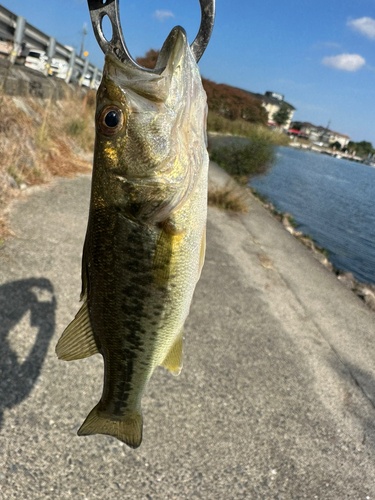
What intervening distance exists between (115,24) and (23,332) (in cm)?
346

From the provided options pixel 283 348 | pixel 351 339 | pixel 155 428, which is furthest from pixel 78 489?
pixel 351 339

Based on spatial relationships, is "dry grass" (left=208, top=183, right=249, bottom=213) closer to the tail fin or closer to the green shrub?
the green shrub

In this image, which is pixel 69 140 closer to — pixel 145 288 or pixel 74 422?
pixel 74 422

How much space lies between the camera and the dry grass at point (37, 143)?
712 centimetres

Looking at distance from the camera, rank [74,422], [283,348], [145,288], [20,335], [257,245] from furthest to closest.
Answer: [257,245], [283,348], [20,335], [74,422], [145,288]

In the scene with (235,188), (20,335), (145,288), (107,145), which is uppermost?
(107,145)

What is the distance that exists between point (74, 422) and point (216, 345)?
2.00 meters

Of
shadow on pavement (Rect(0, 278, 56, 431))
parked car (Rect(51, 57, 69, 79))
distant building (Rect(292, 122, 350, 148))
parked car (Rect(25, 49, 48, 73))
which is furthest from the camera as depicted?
distant building (Rect(292, 122, 350, 148))

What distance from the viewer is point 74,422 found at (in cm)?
335

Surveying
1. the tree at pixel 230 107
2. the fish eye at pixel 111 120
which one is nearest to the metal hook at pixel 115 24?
the fish eye at pixel 111 120

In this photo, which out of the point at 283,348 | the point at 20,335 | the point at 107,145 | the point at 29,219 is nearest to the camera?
the point at 107,145

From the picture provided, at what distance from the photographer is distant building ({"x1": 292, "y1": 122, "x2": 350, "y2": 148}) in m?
152

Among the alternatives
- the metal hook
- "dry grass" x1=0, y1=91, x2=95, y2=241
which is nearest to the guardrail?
"dry grass" x1=0, y1=91, x2=95, y2=241

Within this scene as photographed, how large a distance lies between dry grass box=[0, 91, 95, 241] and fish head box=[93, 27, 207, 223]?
4.60m
